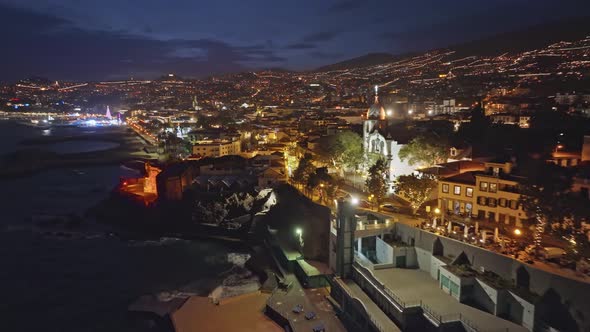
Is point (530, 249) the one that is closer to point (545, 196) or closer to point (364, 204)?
point (545, 196)

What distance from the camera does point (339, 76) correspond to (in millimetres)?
109562

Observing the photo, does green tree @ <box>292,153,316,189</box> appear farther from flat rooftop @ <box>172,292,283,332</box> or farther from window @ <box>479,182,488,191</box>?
window @ <box>479,182,488,191</box>

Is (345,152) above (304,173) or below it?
above

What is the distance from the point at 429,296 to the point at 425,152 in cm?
933

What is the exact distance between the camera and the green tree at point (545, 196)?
1035 cm

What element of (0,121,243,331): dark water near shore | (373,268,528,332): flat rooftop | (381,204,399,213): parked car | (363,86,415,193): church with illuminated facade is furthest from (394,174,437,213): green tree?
(0,121,243,331): dark water near shore

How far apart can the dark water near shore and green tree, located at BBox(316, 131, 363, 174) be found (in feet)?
23.7

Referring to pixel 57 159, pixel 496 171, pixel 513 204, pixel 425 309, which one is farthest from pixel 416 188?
pixel 57 159

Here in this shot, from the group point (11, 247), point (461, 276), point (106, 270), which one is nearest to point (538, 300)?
point (461, 276)

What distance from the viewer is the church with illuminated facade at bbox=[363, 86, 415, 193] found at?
19.7m

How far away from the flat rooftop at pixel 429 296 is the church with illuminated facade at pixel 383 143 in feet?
23.3

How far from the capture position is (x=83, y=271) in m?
17.8

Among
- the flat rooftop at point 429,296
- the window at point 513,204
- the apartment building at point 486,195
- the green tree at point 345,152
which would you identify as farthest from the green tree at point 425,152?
the flat rooftop at point 429,296

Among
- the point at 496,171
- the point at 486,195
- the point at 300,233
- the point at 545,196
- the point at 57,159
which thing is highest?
the point at 496,171
